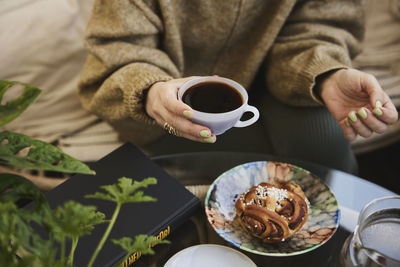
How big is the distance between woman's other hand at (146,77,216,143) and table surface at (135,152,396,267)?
133 millimetres

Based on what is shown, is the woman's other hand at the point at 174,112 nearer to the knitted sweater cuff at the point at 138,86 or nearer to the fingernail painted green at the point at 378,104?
the knitted sweater cuff at the point at 138,86

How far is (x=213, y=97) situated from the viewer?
2.34ft

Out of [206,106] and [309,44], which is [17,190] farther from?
[309,44]

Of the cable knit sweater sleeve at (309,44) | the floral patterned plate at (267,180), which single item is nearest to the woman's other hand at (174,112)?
the floral patterned plate at (267,180)

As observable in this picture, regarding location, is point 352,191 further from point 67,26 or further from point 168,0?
point 67,26

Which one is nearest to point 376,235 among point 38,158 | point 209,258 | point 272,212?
point 272,212

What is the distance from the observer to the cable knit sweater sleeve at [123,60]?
91 centimetres

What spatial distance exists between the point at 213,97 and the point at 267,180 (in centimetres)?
23

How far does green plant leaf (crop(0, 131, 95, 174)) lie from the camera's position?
15.4 inches

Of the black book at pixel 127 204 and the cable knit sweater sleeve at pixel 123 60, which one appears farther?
the cable knit sweater sleeve at pixel 123 60

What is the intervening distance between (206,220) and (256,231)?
0.46ft

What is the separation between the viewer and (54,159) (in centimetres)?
41

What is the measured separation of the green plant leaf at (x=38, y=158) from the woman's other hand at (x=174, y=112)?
297 millimetres

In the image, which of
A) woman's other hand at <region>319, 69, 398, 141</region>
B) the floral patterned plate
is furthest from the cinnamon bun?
woman's other hand at <region>319, 69, 398, 141</region>
